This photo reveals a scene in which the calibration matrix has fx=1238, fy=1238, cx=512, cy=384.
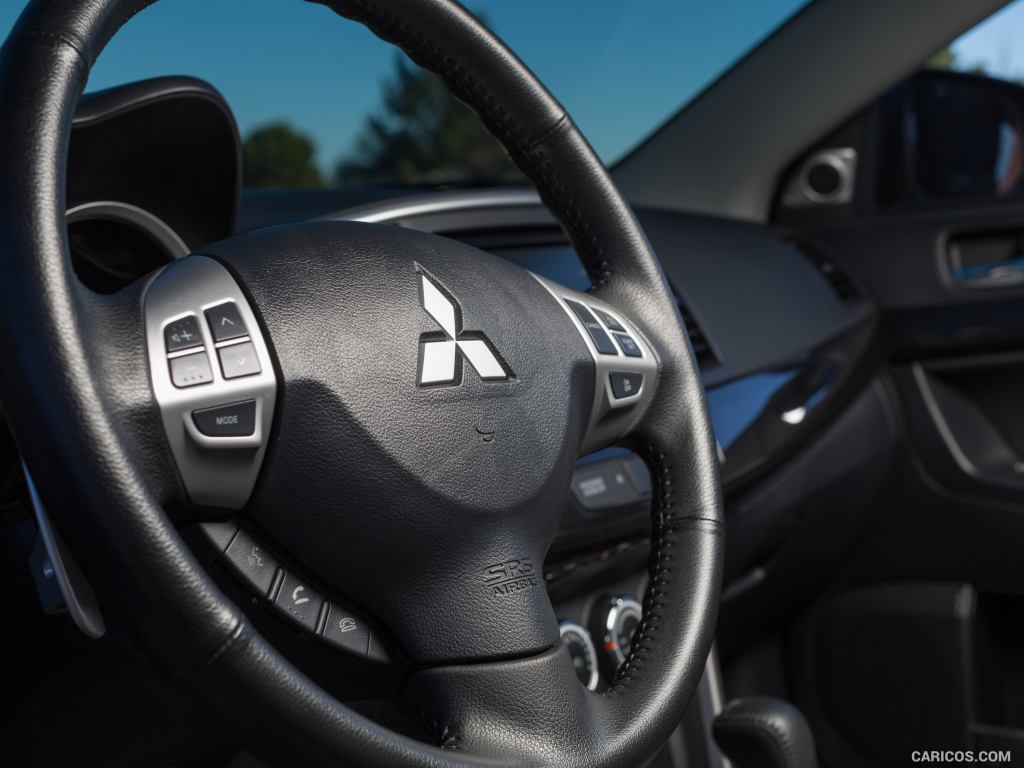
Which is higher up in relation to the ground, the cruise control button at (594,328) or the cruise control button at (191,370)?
the cruise control button at (191,370)

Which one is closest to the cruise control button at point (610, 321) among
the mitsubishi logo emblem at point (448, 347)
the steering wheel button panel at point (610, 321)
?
the steering wheel button panel at point (610, 321)

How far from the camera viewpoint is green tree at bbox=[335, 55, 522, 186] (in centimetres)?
168

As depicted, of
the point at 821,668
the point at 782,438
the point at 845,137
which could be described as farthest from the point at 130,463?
the point at 845,137

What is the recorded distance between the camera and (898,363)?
2.12 metres

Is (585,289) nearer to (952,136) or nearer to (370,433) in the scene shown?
(370,433)

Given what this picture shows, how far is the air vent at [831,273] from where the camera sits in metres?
2.10

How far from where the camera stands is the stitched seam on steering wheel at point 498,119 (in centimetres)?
89

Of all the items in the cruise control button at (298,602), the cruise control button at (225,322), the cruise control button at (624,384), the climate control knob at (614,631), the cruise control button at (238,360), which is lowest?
the climate control knob at (614,631)

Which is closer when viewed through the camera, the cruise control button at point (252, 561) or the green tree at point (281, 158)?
the cruise control button at point (252, 561)

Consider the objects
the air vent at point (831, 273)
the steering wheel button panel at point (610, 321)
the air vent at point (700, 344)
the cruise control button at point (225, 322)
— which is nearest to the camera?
the cruise control button at point (225, 322)

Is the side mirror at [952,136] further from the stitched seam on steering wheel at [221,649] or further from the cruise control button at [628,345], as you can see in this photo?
the stitched seam on steering wheel at [221,649]

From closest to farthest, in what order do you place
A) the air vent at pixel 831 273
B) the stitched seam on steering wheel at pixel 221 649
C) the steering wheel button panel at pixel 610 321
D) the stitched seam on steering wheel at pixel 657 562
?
the stitched seam on steering wheel at pixel 221 649 < the stitched seam on steering wheel at pixel 657 562 < the steering wheel button panel at pixel 610 321 < the air vent at pixel 831 273

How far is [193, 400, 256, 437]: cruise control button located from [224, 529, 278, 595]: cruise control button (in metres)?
0.07

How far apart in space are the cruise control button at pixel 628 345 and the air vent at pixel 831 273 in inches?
47.0
